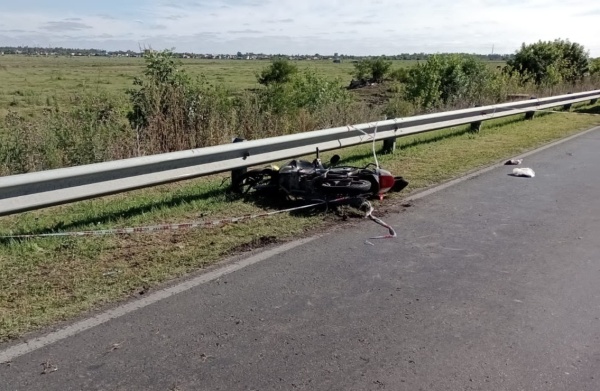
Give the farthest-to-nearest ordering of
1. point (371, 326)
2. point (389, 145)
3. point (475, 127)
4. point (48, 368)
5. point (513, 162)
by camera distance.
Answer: point (475, 127), point (389, 145), point (513, 162), point (371, 326), point (48, 368)

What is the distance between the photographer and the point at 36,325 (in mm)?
3367

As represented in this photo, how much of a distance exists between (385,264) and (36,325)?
2751 mm

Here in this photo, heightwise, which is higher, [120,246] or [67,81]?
[120,246]

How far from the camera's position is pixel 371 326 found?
3.51 meters

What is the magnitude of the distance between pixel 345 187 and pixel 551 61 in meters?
25.1

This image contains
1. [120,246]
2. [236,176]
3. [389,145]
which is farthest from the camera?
[389,145]

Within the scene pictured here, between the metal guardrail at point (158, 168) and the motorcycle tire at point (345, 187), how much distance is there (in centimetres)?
126

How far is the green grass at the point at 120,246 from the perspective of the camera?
147 inches

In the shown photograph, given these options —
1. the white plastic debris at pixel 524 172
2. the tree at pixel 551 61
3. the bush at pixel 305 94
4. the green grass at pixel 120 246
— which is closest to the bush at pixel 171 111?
the green grass at pixel 120 246

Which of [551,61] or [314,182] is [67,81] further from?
[314,182]

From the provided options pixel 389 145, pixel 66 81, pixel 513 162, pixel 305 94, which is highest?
pixel 305 94

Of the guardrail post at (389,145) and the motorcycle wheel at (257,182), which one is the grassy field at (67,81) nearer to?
the guardrail post at (389,145)

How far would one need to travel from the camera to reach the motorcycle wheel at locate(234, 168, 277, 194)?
6.37m

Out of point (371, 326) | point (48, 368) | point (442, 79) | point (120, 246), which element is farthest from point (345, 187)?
point (442, 79)
